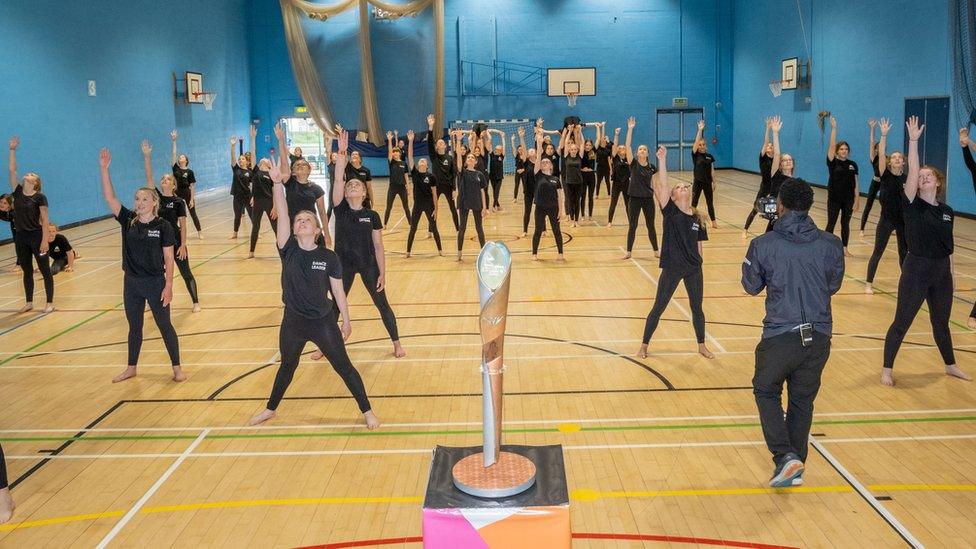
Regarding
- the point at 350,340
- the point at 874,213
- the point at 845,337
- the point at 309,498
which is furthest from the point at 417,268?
the point at 874,213

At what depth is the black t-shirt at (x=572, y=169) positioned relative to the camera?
715 inches

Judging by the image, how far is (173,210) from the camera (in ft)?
41.1

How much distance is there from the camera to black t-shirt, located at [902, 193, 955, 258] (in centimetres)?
787

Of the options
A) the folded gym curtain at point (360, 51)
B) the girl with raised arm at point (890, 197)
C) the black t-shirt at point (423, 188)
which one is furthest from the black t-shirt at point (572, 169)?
the folded gym curtain at point (360, 51)

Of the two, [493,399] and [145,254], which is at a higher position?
[145,254]

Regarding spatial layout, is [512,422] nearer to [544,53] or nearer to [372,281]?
[372,281]

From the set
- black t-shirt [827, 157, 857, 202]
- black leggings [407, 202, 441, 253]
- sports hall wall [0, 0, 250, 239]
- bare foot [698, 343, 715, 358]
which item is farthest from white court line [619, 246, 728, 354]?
sports hall wall [0, 0, 250, 239]

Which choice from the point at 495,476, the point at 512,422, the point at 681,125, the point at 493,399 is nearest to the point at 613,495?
the point at 512,422

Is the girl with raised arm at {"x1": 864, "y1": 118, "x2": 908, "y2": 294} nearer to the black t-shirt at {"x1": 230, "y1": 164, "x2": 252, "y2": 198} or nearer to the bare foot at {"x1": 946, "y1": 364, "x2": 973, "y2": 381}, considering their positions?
the bare foot at {"x1": 946, "y1": 364, "x2": 973, "y2": 381}

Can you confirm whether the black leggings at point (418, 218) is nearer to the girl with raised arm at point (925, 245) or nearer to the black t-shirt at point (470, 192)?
the black t-shirt at point (470, 192)

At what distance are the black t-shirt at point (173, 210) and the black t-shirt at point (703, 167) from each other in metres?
10.7

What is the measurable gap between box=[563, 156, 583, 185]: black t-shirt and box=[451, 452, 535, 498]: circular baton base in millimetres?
14483

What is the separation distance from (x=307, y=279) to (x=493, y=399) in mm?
3917

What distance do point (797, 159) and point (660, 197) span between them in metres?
22.1
